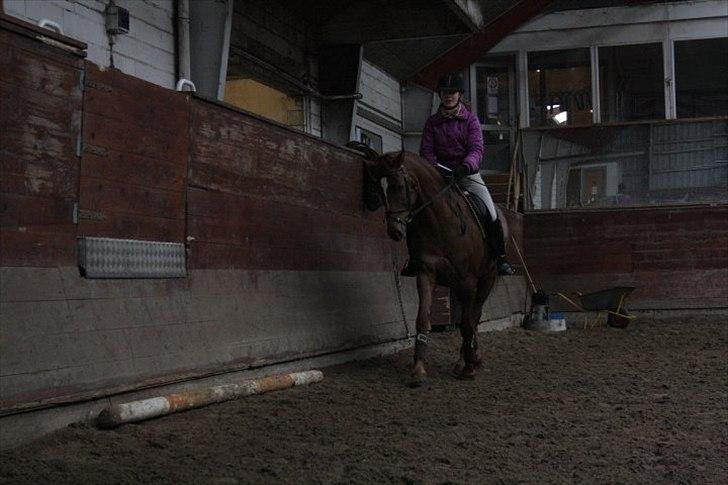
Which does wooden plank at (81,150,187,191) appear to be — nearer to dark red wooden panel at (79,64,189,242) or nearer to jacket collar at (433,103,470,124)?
dark red wooden panel at (79,64,189,242)

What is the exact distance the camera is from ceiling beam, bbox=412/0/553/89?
1855cm

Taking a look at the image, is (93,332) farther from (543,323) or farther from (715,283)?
(715,283)

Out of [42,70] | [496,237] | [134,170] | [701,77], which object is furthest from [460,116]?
[701,77]

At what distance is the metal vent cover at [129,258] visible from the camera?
513 cm

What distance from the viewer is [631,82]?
19.7 meters

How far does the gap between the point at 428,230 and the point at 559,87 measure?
509 inches

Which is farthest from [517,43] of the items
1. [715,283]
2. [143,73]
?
[143,73]

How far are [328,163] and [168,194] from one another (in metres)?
2.77

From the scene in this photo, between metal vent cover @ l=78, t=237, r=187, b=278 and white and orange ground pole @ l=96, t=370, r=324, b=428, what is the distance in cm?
76

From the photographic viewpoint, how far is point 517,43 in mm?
20125

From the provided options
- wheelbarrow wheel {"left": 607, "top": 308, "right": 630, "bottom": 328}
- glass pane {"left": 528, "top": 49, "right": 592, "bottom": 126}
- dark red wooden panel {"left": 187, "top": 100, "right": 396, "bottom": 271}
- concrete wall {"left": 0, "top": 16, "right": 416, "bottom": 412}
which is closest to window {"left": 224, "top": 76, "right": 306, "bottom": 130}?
dark red wooden panel {"left": 187, "top": 100, "right": 396, "bottom": 271}

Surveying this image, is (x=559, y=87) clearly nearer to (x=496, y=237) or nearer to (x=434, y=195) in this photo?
(x=496, y=237)

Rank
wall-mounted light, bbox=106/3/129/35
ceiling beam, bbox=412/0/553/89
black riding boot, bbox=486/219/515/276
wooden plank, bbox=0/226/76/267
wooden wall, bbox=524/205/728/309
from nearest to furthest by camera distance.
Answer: wooden plank, bbox=0/226/76/267
black riding boot, bbox=486/219/515/276
wall-mounted light, bbox=106/3/129/35
wooden wall, bbox=524/205/728/309
ceiling beam, bbox=412/0/553/89

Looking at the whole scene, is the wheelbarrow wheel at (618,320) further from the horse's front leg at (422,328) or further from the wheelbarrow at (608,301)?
the horse's front leg at (422,328)
